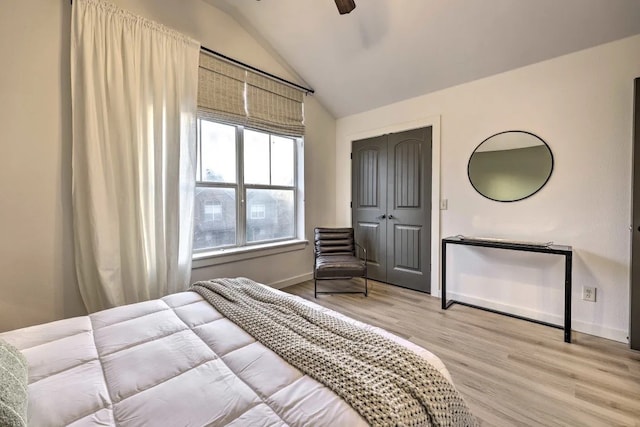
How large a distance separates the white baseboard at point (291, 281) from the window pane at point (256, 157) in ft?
4.25

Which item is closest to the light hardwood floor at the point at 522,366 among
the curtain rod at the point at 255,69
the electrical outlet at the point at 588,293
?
the electrical outlet at the point at 588,293

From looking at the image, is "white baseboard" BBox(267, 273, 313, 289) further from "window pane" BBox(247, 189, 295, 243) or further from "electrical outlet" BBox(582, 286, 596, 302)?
"electrical outlet" BBox(582, 286, 596, 302)

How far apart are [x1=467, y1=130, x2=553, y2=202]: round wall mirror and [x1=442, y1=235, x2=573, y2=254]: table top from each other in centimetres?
46

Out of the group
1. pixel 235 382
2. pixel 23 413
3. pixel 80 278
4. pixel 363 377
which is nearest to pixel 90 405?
pixel 23 413

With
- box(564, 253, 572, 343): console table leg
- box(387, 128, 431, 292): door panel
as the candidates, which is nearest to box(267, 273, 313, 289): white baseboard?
box(387, 128, 431, 292): door panel

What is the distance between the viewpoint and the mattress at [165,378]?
2.47ft

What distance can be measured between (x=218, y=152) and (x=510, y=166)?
3.07 meters

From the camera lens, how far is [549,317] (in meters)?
2.52

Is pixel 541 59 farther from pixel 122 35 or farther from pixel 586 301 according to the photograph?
pixel 122 35

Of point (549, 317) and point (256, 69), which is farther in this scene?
point (256, 69)

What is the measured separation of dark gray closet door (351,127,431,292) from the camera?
3.35 metres

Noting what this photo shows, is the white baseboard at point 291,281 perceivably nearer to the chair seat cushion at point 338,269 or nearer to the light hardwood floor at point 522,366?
the chair seat cushion at point 338,269

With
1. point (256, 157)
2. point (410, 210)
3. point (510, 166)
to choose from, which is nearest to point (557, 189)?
point (510, 166)

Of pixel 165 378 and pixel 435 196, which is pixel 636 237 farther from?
pixel 165 378
